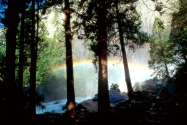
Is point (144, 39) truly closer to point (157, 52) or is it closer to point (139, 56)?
point (157, 52)

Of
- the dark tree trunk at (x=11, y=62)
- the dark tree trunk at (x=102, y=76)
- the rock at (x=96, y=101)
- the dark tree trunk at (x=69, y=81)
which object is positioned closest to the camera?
the dark tree trunk at (x=11, y=62)

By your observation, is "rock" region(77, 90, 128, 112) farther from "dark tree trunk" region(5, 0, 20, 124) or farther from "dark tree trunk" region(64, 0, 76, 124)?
"dark tree trunk" region(5, 0, 20, 124)

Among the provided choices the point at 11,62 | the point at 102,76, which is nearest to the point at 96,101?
the point at 102,76

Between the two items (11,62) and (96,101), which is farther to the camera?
(96,101)

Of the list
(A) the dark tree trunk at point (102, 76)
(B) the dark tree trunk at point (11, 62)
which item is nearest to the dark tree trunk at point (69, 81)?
(A) the dark tree trunk at point (102, 76)

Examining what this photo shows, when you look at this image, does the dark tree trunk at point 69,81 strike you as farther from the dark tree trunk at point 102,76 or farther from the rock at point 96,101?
the rock at point 96,101

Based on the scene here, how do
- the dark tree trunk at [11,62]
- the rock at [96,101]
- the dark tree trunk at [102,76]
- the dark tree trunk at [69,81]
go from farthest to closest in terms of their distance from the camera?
1. the rock at [96,101]
2. the dark tree trunk at [69,81]
3. the dark tree trunk at [102,76]
4. the dark tree trunk at [11,62]

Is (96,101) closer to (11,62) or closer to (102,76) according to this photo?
(102,76)

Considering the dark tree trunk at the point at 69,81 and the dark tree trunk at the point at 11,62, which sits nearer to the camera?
the dark tree trunk at the point at 11,62

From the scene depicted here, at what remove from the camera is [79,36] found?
42.7 ft

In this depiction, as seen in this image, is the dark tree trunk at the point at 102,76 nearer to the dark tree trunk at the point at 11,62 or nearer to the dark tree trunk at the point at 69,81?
the dark tree trunk at the point at 69,81

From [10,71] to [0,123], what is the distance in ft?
6.52

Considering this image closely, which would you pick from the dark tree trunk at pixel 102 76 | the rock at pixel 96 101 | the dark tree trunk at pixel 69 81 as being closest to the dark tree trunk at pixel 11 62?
the dark tree trunk at pixel 69 81

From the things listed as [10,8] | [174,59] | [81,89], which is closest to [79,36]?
[10,8]
